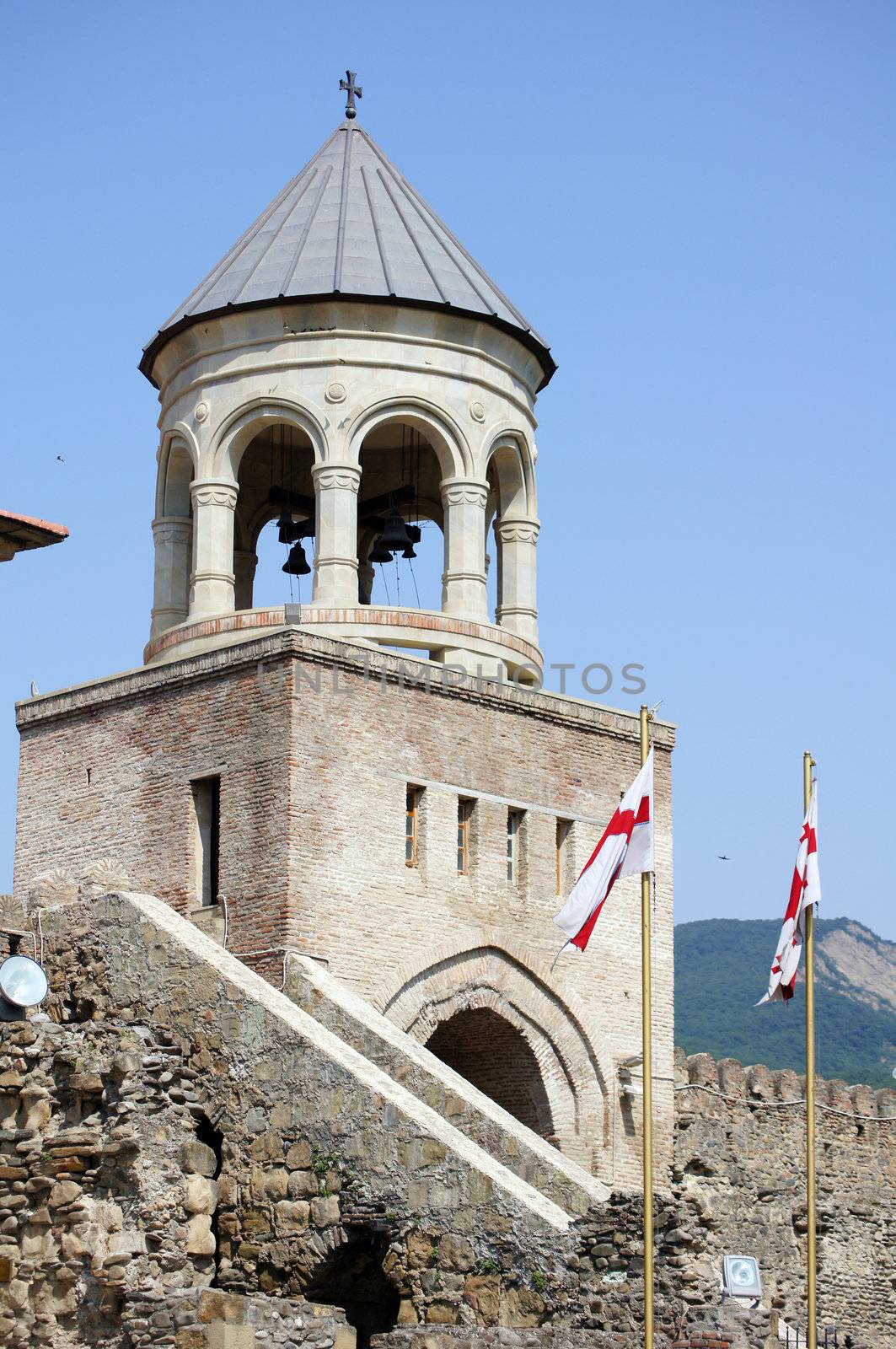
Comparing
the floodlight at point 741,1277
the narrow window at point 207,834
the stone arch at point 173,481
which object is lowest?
the floodlight at point 741,1277

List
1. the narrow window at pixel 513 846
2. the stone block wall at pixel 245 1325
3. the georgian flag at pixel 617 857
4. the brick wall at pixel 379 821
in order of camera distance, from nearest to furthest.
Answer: the stone block wall at pixel 245 1325 < the georgian flag at pixel 617 857 < the brick wall at pixel 379 821 < the narrow window at pixel 513 846

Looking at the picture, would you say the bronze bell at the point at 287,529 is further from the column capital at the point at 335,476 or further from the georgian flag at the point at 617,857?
the georgian flag at the point at 617,857

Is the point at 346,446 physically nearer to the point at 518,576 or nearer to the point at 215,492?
the point at 215,492

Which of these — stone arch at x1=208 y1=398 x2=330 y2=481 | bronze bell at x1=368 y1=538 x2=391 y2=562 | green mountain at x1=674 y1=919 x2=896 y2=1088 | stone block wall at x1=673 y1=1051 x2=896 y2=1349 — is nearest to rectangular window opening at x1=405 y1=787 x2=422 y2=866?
stone arch at x1=208 y1=398 x2=330 y2=481

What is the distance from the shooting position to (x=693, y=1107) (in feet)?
108

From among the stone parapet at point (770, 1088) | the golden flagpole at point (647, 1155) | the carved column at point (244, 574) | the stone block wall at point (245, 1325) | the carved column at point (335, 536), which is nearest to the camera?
the golden flagpole at point (647, 1155)

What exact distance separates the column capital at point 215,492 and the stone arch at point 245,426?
78 millimetres

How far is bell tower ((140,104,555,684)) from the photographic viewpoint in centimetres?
2656

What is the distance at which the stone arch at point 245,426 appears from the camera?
87.9 feet

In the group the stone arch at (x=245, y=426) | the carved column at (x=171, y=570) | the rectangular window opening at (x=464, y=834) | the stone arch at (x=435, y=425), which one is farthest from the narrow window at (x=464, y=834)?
the stone arch at (x=245, y=426)

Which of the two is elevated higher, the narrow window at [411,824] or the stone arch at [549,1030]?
the narrow window at [411,824]

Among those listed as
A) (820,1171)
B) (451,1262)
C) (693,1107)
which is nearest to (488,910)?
(451,1262)

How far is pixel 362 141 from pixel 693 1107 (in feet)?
44.4

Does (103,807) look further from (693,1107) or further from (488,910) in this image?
(693,1107)
